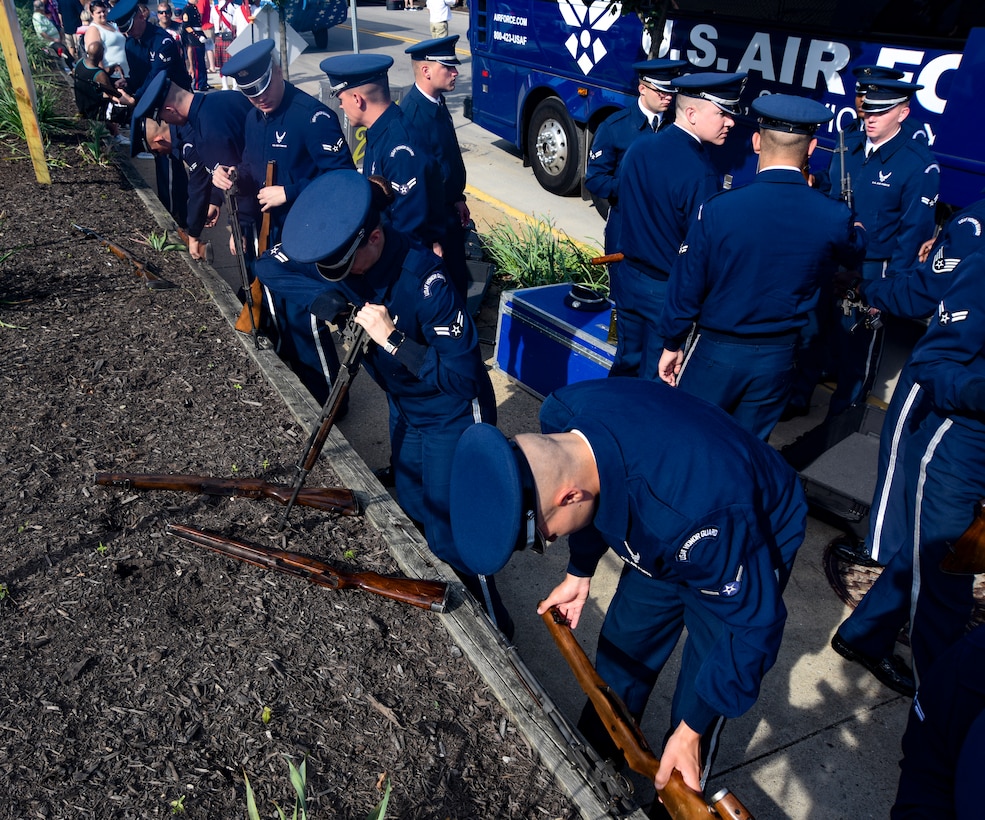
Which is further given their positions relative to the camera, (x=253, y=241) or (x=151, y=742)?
(x=253, y=241)

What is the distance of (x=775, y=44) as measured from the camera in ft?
23.0

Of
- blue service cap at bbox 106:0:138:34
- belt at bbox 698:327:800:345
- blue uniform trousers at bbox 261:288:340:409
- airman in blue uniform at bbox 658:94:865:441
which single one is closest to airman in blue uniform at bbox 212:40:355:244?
blue uniform trousers at bbox 261:288:340:409

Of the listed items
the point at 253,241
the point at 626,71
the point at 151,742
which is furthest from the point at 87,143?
the point at 151,742

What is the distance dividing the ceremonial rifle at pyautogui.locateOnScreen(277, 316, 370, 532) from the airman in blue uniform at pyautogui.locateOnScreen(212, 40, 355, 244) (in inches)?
85.7

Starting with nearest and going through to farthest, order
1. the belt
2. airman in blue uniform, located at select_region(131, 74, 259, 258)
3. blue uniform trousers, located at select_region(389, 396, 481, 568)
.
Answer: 1. blue uniform trousers, located at select_region(389, 396, 481, 568)
2. the belt
3. airman in blue uniform, located at select_region(131, 74, 259, 258)

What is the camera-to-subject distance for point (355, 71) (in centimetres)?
558

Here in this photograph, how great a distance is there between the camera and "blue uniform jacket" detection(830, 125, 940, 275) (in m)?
5.08

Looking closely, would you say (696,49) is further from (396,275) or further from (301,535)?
(301,535)

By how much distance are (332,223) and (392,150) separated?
7.55 ft

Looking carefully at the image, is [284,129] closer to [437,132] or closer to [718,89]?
[437,132]

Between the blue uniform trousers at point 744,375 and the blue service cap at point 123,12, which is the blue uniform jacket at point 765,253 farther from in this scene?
the blue service cap at point 123,12

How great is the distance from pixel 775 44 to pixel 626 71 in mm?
2239

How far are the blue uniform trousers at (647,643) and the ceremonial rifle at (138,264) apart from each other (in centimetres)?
503

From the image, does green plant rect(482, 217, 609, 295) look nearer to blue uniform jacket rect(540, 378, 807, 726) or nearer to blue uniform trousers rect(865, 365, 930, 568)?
blue uniform trousers rect(865, 365, 930, 568)
